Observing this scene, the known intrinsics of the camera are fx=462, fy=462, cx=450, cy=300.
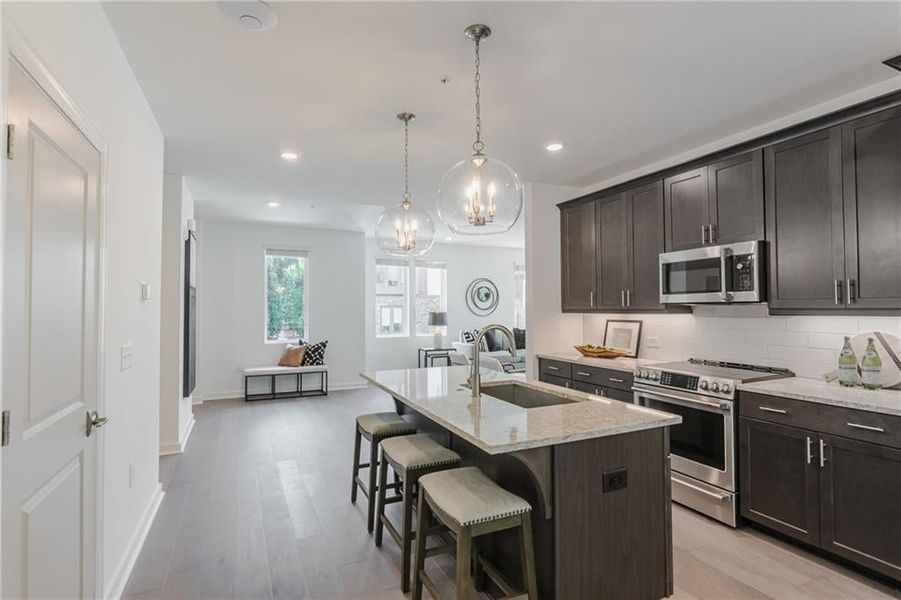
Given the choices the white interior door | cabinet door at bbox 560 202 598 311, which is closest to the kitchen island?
the white interior door

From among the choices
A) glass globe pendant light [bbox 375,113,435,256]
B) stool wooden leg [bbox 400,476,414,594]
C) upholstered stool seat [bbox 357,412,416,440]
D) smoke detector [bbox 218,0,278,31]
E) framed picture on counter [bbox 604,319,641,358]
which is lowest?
stool wooden leg [bbox 400,476,414,594]

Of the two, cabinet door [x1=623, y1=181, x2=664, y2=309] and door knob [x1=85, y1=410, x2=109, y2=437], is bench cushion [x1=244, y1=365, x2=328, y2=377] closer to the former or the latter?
cabinet door [x1=623, y1=181, x2=664, y2=309]

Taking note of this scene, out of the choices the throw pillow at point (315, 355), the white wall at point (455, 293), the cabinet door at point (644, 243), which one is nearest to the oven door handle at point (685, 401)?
the cabinet door at point (644, 243)

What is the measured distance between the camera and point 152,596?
2.23m

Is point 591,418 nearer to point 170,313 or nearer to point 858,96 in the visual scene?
point 858,96

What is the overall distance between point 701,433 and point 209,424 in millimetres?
5236

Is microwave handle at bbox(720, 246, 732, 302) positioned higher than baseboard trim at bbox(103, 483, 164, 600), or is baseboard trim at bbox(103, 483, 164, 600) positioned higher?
microwave handle at bbox(720, 246, 732, 302)

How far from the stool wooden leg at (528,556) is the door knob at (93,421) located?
1794 millimetres

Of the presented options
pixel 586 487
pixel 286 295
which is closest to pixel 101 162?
pixel 586 487

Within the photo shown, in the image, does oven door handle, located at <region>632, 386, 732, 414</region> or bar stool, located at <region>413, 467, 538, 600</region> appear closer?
bar stool, located at <region>413, 467, 538, 600</region>

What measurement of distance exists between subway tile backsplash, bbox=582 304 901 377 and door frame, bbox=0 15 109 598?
12.9ft

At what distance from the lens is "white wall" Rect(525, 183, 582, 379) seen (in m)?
4.74

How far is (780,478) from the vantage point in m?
2.66

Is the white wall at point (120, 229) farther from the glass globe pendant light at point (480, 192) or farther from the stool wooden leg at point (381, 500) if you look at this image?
the glass globe pendant light at point (480, 192)
